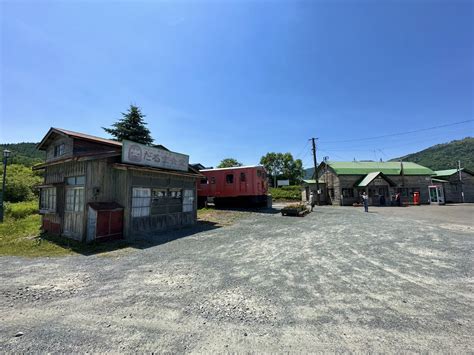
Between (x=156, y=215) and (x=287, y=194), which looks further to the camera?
(x=287, y=194)

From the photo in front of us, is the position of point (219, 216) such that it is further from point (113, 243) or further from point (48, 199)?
point (48, 199)

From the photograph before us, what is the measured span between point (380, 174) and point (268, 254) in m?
26.0

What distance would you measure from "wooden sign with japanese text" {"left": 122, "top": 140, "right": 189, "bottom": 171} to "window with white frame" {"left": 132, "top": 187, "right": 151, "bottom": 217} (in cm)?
137

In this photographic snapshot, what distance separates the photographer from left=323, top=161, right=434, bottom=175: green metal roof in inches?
1162

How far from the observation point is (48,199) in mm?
11883

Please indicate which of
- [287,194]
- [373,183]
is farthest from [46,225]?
[287,194]

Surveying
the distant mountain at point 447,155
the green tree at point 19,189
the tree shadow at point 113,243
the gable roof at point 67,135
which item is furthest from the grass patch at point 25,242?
the distant mountain at point 447,155

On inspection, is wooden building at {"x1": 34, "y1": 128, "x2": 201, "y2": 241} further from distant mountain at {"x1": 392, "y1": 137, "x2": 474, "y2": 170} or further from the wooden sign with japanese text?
distant mountain at {"x1": 392, "y1": 137, "x2": 474, "y2": 170}

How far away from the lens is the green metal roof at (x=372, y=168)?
2952cm

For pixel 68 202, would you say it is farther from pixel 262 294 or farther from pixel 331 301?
pixel 331 301

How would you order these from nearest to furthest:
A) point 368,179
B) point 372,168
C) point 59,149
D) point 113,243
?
point 113,243 < point 59,149 < point 368,179 < point 372,168

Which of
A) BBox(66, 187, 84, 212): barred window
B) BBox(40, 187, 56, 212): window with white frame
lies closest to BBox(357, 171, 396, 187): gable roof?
BBox(66, 187, 84, 212): barred window

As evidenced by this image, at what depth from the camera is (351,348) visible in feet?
8.61

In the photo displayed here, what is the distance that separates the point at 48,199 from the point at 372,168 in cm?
3518
